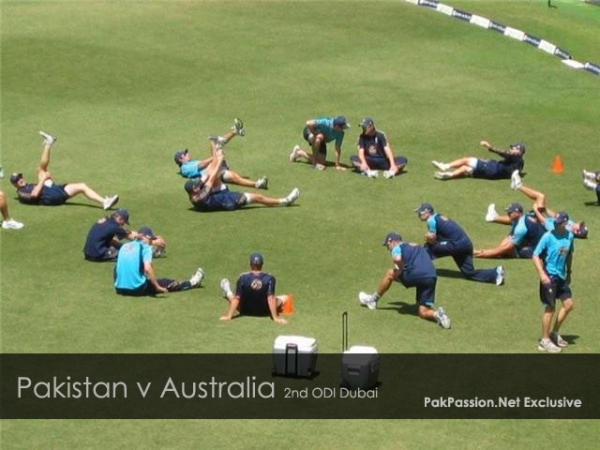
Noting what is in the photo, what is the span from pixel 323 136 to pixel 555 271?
12.6 m

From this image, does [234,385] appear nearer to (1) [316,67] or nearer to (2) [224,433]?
(2) [224,433]

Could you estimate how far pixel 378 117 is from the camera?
137 ft

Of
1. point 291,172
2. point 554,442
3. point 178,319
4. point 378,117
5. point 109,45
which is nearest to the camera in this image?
point 554,442

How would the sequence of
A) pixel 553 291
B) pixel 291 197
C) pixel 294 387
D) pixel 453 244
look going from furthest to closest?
pixel 291 197 → pixel 453 244 → pixel 553 291 → pixel 294 387

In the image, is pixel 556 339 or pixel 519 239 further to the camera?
pixel 519 239

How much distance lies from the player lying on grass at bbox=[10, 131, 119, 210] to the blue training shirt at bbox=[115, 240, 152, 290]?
19.7ft

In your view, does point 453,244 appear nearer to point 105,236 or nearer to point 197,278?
point 197,278

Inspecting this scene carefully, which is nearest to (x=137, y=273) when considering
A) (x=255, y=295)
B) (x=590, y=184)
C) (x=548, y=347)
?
(x=255, y=295)

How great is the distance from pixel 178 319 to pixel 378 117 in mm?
17337

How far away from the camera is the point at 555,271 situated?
24422 millimetres

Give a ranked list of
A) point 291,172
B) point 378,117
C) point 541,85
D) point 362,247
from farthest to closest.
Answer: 1. point 541,85
2. point 378,117
3. point 291,172
4. point 362,247

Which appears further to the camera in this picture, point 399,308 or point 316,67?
point 316,67

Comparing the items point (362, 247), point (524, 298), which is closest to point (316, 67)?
point (362, 247)

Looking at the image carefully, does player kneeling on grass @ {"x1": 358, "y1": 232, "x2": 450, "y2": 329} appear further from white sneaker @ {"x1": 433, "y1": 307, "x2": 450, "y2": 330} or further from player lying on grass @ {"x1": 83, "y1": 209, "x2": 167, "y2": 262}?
player lying on grass @ {"x1": 83, "y1": 209, "x2": 167, "y2": 262}
